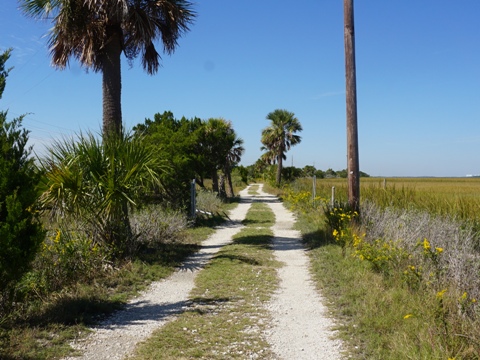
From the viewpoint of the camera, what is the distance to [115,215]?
7969 millimetres

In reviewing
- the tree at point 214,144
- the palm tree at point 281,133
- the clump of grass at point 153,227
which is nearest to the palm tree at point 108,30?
the clump of grass at point 153,227

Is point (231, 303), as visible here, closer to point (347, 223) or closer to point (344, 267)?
point (344, 267)

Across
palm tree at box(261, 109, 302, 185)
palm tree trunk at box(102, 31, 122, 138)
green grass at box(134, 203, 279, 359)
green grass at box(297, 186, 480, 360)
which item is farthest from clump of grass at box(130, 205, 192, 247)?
palm tree at box(261, 109, 302, 185)

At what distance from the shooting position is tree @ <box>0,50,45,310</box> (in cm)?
426

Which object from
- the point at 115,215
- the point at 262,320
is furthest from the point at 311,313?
the point at 115,215

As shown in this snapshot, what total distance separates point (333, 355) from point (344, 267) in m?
3.58

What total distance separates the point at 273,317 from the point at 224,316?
2.12ft

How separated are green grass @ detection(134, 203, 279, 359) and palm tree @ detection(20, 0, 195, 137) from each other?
3.94m

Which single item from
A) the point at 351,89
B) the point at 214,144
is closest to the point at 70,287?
the point at 351,89

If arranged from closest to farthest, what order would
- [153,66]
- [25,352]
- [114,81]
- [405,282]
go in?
[25,352]
[405,282]
[114,81]
[153,66]

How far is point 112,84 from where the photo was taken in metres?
9.71

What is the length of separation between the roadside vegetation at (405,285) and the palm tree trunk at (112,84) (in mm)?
5611

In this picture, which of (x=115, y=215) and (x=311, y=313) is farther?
(x=115, y=215)

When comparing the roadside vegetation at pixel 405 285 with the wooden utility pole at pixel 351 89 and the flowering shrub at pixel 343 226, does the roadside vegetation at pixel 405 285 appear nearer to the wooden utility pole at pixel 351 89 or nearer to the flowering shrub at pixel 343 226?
the flowering shrub at pixel 343 226
